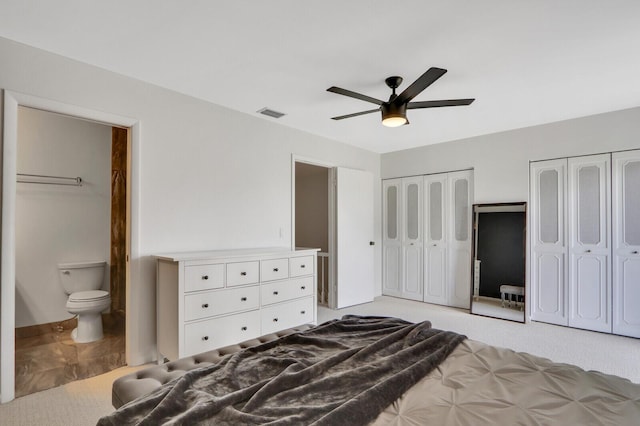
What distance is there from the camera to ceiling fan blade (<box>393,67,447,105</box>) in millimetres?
2127

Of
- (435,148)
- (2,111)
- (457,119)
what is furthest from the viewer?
(435,148)

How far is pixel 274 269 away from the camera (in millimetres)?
3352

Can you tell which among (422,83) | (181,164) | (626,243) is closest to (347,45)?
(422,83)

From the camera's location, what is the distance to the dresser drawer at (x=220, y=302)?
2.71m

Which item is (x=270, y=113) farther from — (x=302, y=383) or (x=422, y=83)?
(x=302, y=383)

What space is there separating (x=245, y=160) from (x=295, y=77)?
1.25 m

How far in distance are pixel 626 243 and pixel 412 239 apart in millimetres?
2629

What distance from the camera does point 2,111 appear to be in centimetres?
229

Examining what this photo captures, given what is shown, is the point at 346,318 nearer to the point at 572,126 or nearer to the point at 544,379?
the point at 544,379

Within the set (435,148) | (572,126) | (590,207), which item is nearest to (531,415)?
(590,207)

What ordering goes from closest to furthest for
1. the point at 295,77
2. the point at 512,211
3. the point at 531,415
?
1. the point at 531,415
2. the point at 295,77
3. the point at 512,211

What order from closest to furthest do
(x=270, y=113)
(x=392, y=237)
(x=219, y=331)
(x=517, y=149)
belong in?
(x=219, y=331)
(x=270, y=113)
(x=517, y=149)
(x=392, y=237)

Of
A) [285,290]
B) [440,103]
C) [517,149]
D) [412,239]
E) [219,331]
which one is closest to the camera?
[440,103]

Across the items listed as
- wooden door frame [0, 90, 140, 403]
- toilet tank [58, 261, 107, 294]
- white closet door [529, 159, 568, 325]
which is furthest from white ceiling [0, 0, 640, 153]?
toilet tank [58, 261, 107, 294]
